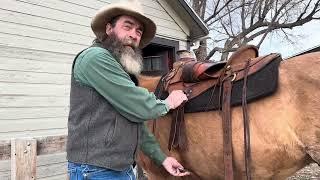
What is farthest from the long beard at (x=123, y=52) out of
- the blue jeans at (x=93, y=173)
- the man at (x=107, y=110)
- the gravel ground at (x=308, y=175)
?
the gravel ground at (x=308, y=175)

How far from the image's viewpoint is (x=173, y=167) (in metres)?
2.86

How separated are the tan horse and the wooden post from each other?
4.33 ft

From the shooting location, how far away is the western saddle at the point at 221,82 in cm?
265

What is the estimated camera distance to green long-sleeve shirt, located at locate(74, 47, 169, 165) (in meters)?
2.17

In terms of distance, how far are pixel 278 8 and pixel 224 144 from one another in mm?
22018

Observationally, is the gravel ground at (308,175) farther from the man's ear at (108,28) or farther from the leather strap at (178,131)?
the man's ear at (108,28)

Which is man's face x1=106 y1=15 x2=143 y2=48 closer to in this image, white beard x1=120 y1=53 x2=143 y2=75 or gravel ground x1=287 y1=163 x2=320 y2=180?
white beard x1=120 y1=53 x2=143 y2=75

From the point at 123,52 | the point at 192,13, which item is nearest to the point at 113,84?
the point at 123,52

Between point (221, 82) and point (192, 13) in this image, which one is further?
point (192, 13)

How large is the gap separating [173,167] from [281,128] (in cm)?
81

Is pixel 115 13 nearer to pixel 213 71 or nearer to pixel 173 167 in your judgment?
pixel 213 71

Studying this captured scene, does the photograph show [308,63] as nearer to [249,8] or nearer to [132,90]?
[132,90]

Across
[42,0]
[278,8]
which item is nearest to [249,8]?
[278,8]

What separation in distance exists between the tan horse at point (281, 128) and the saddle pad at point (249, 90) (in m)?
0.04
